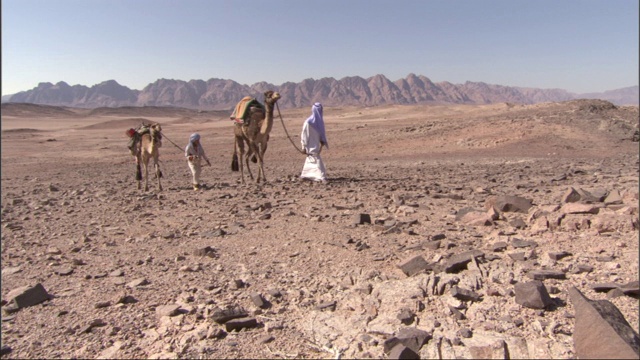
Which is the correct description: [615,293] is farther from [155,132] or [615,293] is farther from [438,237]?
[155,132]

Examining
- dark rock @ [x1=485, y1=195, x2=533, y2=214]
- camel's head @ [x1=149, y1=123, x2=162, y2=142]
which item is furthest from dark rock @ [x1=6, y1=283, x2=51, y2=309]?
camel's head @ [x1=149, y1=123, x2=162, y2=142]

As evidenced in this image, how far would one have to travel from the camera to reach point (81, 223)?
26.6ft

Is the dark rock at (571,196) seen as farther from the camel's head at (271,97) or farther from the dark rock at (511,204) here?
the camel's head at (271,97)

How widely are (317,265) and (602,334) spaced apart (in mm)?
2973

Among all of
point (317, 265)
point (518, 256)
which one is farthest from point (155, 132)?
point (518, 256)

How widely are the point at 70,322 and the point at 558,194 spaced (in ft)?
24.5

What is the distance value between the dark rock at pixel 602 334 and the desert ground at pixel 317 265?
0.52ft

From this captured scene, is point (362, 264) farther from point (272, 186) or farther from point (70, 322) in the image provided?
point (272, 186)

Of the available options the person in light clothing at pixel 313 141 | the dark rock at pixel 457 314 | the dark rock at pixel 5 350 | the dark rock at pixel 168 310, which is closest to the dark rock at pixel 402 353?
the dark rock at pixel 457 314

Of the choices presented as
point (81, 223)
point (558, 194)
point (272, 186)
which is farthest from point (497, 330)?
point (272, 186)

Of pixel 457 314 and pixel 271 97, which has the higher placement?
pixel 271 97

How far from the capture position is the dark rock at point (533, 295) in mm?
3967

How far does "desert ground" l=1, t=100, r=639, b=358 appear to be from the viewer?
3.84m

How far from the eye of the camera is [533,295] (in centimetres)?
402
